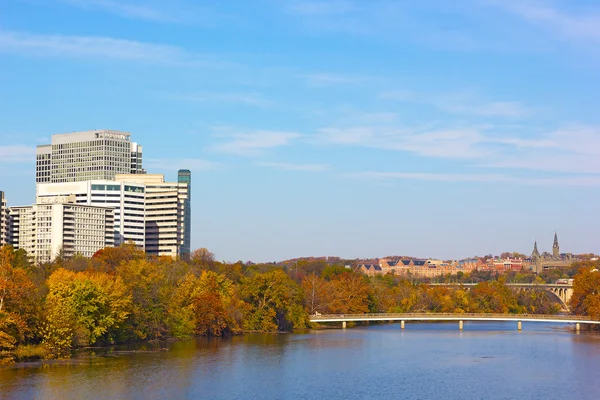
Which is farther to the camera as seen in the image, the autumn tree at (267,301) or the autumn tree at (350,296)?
the autumn tree at (350,296)

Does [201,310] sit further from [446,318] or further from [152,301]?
[446,318]

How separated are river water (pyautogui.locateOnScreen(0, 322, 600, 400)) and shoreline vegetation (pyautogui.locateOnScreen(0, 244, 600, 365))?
166 inches

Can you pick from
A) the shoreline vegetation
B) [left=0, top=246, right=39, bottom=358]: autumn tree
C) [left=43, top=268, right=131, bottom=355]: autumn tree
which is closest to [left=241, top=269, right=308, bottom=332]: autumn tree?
the shoreline vegetation

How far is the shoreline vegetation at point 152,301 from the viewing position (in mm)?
85875

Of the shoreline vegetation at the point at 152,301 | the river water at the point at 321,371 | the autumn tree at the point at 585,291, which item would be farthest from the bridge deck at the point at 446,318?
the river water at the point at 321,371

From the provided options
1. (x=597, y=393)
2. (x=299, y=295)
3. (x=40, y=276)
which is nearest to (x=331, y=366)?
(x=597, y=393)

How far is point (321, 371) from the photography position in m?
85.8

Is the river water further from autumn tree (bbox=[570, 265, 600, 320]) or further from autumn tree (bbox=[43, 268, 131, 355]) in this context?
autumn tree (bbox=[570, 265, 600, 320])

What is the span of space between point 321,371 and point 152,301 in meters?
31.8

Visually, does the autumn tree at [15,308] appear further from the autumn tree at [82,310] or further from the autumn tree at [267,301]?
the autumn tree at [267,301]

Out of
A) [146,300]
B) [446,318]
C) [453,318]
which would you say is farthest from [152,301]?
[453,318]

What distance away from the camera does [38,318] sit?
86312 mm

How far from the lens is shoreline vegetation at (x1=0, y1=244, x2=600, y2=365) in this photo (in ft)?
282

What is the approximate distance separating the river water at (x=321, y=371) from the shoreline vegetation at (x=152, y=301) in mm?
4207
